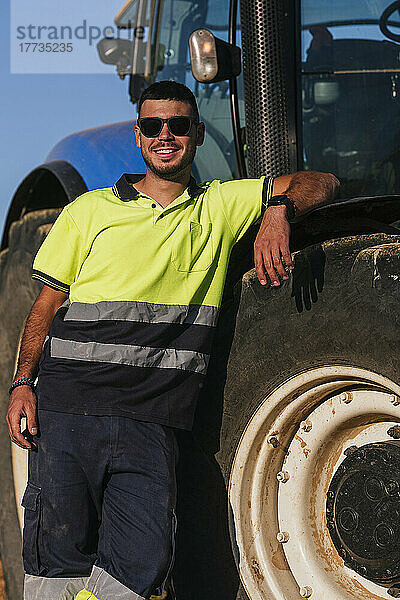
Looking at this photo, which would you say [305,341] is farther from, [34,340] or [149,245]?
[34,340]

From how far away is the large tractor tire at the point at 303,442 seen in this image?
2111 millimetres

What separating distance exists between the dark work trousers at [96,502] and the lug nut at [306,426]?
1.30 feet

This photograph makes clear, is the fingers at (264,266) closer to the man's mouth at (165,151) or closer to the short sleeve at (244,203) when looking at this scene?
the short sleeve at (244,203)

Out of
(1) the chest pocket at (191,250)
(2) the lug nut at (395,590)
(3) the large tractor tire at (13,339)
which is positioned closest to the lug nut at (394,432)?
(2) the lug nut at (395,590)

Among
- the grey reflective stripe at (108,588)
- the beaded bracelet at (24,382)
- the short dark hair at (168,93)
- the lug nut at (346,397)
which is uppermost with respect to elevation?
the short dark hair at (168,93)

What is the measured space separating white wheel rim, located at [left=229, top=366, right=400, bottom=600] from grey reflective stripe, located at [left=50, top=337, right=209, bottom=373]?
235 mm

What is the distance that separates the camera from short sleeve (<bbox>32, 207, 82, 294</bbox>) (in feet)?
8.25

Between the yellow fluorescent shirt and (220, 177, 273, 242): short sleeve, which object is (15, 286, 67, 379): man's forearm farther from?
(220, 177, 273, 242): short sleeve

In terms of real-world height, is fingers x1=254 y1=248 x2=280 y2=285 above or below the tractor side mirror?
below

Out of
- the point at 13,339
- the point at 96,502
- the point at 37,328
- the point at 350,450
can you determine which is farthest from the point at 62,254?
the point at 13,339

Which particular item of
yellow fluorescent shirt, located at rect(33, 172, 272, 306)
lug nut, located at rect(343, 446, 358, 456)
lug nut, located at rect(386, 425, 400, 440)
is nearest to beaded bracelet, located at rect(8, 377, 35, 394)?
yellow fluorescent shirt, located at rect(33, 172, 272, 306)

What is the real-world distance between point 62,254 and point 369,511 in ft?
3.68

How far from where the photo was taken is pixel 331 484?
2.28 m

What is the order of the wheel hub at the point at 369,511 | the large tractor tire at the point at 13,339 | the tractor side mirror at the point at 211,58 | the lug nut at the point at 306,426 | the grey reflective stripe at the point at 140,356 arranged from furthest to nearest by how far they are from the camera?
1. the large tractor tire at the point at 13,339
2. the tractor side mirror at the point at 211,58
3. the grey reflective stripe at the point at 140,356
4. the lug nut at the point at 306,426
5. the wheel hub at the point at 369,511
